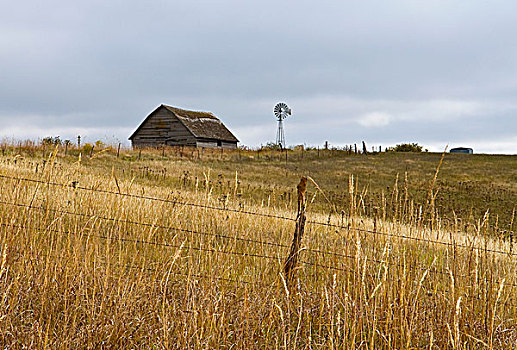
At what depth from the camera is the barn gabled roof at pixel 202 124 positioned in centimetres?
4150

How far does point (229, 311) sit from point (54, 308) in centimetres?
156

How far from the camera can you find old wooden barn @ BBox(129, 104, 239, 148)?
135 ft

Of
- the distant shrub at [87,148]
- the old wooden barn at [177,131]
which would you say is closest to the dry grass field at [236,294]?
the distant shrub at [87,148]

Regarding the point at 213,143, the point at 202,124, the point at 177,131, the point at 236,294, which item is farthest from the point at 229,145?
the point at 236,294

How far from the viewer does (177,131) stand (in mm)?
41531

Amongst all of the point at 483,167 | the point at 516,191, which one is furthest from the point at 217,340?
the point at 483,167

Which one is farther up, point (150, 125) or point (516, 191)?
point (150, 125)

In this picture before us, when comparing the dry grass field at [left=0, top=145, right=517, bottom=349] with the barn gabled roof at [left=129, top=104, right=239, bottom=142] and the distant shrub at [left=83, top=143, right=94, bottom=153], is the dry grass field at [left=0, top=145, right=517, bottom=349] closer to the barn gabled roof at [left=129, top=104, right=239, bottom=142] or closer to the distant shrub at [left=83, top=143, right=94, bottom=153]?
the distant shrub at [left=83, top=143, right=94, bottom=153]

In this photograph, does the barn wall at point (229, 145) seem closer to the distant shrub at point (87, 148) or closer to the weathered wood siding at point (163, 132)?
the weathered wood siding at point (163, 132)

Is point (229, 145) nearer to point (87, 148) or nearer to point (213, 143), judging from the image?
point (213, 143)

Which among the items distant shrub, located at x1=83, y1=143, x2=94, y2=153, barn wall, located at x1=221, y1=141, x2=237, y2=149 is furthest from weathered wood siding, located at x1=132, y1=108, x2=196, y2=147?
distant shrub, located at x1=83, y1=143, x2=94, y2=153

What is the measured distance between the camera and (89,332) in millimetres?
3287

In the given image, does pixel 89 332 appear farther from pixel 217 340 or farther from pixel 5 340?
pixel 217 340

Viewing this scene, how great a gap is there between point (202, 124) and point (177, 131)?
330cm
